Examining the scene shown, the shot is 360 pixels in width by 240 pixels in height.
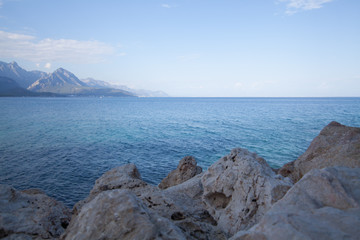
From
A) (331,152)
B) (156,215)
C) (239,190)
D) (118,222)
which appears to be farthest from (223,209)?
(331,152)

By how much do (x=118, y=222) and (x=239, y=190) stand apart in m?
3.85

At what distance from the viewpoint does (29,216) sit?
236 inches

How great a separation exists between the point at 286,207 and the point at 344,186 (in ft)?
4.03

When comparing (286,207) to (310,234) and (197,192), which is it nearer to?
(310,234)

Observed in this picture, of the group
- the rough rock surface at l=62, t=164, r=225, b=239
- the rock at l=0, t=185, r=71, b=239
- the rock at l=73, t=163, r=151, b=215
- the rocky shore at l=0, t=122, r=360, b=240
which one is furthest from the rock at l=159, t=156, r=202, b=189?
the rock at l=0, t=185, r=71, b=239

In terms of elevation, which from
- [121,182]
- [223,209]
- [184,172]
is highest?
[223,209]

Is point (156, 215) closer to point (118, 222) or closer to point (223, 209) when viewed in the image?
point (118, 222)

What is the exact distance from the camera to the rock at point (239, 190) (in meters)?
6.15

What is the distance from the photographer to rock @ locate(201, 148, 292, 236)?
6152mm

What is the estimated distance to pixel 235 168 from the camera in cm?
728

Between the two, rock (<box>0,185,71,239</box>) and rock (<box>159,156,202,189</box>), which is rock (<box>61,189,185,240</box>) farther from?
rock (<box>159,156,202,189</box>)

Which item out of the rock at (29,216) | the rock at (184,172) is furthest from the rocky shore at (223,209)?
the rock at (184,172)

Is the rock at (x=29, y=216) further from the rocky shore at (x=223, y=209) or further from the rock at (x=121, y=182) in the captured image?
the rock at (x=121, y=182)

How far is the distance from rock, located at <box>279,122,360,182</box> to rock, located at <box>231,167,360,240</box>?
4697 mm
